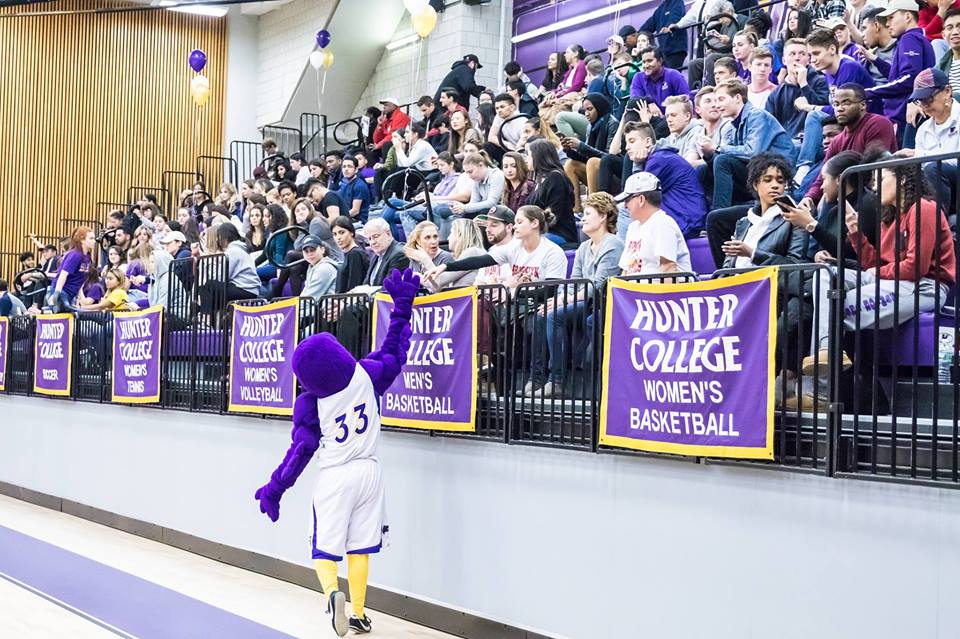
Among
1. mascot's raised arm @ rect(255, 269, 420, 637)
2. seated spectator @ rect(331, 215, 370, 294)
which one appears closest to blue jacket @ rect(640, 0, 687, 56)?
seated spectator @ rect(331, 215, 370, 294)

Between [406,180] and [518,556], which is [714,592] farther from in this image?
[406,180]

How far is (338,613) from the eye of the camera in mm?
6457

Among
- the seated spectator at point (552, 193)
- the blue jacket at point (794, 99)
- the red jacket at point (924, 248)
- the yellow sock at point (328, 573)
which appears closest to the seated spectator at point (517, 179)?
the seated spectator at point (552, 193)

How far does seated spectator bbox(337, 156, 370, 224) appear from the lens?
44.9 feet

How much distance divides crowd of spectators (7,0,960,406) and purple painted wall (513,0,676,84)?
2.76 metres

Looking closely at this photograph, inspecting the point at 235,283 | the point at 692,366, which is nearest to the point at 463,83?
the point at 235,283

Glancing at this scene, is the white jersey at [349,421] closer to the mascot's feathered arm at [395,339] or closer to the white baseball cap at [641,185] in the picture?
the mascot's feathered arm at [395,339]

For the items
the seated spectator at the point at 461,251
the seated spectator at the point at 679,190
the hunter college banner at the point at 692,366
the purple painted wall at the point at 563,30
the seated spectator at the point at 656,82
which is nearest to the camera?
the hunter college banner at the point at 692,366

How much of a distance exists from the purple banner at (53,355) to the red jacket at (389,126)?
526cm

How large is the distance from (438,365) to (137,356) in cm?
464

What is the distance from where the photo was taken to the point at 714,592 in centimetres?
517

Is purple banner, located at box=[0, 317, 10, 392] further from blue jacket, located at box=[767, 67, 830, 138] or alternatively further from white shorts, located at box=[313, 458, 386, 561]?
blue jacket, located at box=[767, 67, 830, 138]

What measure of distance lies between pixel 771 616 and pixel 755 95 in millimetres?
5201

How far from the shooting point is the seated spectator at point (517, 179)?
31.1 ft
